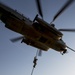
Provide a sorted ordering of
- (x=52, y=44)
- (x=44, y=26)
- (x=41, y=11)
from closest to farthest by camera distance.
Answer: (x=41, y=11) < (x=44, y=26) < (x=52, y=44)

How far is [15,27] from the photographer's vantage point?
43.9 ft

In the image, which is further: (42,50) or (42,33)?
(42,50)

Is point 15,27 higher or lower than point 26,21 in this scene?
lower

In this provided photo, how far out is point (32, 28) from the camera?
13969mm

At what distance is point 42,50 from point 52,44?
1920 millimetres

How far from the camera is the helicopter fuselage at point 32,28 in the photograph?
13164mm

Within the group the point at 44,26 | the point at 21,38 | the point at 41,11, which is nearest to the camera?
the point at 41,11

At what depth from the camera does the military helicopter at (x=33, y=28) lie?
1314cm

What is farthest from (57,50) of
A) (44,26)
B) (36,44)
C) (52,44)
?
(44,26)

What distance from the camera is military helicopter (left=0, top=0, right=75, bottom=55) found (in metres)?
13.1

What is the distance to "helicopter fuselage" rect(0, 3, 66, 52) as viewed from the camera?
13164 millimetres

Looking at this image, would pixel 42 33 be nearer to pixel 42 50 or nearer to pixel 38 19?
pixel 38 19

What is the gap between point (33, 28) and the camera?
1398cm

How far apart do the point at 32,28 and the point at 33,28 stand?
0.28 feet
